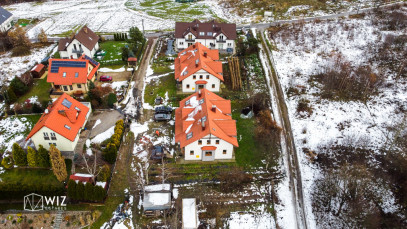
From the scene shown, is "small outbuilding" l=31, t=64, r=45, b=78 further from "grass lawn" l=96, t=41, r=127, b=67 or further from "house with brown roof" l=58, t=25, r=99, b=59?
"grass lawn" l=96, t=41, r=127, b=67

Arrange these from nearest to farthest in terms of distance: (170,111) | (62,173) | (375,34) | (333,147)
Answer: (62,173), (333,147), (170,111), (375,34)

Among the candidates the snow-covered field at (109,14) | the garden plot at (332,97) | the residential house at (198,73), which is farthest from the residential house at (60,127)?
the snow-covered field at (109,14)

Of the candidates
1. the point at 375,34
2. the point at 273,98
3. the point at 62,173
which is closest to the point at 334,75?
the point at 273,98

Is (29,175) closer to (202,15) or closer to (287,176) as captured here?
(287,176)

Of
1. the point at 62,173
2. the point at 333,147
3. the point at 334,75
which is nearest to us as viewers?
the point at 62,173

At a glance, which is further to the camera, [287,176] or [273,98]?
[273,98]

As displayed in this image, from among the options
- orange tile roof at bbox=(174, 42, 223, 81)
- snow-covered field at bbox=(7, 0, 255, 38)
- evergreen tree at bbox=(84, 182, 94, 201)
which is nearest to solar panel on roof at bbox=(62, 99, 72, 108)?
evergreen tree at bbox=(84, 182, 94, 201)
